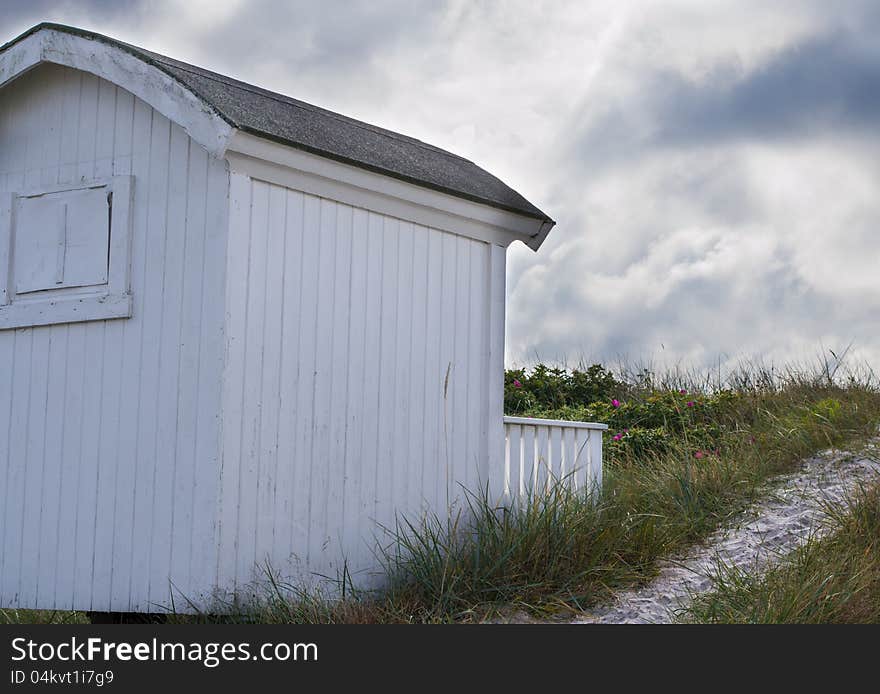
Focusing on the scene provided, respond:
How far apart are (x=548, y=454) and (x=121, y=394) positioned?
3.28 meters

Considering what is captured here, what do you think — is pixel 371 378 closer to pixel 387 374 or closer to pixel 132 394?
pixel 387 374

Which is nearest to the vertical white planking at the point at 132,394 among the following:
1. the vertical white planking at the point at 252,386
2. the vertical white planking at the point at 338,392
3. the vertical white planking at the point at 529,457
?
the vertical white planking at the point at 252,386

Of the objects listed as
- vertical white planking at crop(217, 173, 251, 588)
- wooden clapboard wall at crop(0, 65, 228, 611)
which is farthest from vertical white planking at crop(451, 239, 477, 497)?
wooden clapboard wall at crop(0, 65, 228, 611)

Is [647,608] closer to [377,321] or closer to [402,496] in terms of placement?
[402,496]

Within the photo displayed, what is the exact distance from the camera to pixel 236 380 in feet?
21.4

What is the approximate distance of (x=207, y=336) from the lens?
258 inches

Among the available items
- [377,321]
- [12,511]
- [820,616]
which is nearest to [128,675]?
[12,511]

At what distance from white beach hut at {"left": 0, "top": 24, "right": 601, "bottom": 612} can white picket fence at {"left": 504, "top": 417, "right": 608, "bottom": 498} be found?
0.22 metres

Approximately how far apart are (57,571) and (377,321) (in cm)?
257

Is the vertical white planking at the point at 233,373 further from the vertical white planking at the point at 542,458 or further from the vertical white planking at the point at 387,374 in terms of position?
the vertical white planking at the point at 542,458

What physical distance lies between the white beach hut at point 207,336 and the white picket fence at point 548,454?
22 cm

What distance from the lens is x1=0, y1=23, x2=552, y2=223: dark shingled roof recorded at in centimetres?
681

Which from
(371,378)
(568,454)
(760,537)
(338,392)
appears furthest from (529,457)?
(338,392)

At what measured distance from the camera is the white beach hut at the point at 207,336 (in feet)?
21.5
